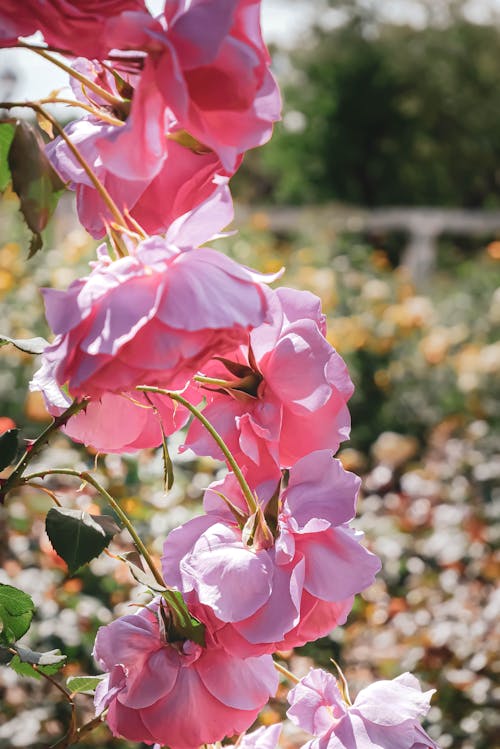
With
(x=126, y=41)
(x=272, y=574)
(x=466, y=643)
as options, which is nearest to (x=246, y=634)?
(x=272, y=574)

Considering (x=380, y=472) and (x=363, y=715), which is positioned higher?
(x=363, y=715)

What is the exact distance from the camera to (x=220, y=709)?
0.54 meters

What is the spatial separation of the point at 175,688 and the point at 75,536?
0.09 meters

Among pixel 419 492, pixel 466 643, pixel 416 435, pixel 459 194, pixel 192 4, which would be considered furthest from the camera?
pixel 459 194

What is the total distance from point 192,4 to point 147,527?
123 cm

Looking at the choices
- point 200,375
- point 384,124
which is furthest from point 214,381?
point 384,124

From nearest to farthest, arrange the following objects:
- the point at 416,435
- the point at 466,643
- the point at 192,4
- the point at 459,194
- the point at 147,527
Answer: the point at 192,4, the point at 147,527, the point at 466,643, the point at 416,435, the point at 459,194

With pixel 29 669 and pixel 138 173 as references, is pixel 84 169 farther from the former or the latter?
pixel 29 669

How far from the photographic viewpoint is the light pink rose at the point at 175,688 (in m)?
0.53

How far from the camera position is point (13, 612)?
625 millimetres

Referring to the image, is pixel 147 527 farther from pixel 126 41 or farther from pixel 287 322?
pixel 126 41

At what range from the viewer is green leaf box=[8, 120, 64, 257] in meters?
0.45

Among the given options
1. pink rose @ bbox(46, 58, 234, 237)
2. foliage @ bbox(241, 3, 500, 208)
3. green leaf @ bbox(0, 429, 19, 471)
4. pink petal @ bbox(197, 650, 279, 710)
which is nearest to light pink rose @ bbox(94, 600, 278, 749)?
pink petal @ bbox(197, 650, 279, 710)

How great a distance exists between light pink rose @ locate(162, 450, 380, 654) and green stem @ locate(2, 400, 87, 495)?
3.2 inches
